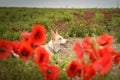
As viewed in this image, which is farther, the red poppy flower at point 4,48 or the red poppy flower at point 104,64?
the red poppy flower at point 4,48

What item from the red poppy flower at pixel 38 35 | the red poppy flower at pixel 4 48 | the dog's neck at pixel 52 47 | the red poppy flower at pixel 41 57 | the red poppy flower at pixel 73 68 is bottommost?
the dog's neck at pixel 52 47

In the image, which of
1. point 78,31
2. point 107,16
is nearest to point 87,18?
point 107,16

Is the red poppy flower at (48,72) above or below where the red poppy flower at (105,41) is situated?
below

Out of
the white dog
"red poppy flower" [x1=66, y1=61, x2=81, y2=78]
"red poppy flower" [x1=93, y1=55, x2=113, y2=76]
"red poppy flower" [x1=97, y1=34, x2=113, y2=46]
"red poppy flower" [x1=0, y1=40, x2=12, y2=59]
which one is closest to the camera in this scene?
"red poppy flower" [x1=93, y1=55, x2=113, y2=76]

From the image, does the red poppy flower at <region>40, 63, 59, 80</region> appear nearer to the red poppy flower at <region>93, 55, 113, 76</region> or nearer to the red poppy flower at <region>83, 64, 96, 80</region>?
the red poppy flower at <region>83, 64, 96, 80</region>

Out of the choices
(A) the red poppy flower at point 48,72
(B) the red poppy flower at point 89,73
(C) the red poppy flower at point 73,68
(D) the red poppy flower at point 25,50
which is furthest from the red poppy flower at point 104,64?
(D) the red poppy flower at point 25,50

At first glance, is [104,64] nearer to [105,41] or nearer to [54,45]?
[105,41]

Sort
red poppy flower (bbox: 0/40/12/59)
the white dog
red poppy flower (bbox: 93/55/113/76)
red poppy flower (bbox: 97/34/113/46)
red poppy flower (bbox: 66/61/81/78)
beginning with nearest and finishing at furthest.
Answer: red poppy flower (bbox: 93/55/113/76), red poppy flower (bbox: 0/40/12/59), red poppy flower (bbox: 97/34/113/46), red poppy flower (bbox: 66/61/81/78), the white dog

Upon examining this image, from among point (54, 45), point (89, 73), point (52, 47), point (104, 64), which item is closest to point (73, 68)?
point (89, 73)

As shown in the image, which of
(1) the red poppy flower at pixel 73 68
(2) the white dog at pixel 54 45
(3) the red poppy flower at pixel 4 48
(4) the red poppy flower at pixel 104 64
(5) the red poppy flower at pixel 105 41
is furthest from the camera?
(2) the white dog at pixel 54 45

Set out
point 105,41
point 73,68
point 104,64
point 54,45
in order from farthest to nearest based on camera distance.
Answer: point 54,45, point 73,68, point 105,41, point 104,64

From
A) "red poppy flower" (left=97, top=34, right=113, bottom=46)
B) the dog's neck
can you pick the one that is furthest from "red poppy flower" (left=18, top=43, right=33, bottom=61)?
the dog's neck

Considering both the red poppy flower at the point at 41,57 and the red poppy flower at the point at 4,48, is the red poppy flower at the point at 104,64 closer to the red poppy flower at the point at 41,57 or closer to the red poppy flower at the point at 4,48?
the red poppy flower at the point at 41,57

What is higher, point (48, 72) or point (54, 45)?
point (48, 72)
